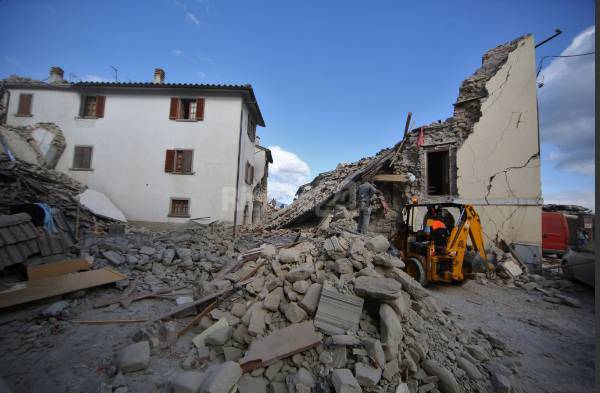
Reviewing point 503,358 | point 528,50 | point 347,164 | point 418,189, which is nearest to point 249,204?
point 347,164

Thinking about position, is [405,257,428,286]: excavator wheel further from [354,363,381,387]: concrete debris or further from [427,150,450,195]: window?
[427,150,450,195]: window

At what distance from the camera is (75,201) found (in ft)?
34.3

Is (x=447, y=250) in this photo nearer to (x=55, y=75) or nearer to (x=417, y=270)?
(x=417, y=270)

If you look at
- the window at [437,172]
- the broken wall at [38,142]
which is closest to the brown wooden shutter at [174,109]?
the broken wall at [38,142]

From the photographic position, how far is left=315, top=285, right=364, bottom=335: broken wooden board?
9.68 feet

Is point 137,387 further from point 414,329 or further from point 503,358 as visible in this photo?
point 503,358

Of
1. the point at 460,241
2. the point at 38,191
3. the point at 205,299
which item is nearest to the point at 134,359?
the point at 205,299

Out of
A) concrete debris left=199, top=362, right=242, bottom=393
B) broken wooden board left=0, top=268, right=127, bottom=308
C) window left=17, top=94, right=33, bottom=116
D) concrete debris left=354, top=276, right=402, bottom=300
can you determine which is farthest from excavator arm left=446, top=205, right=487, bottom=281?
window left=17, top=94, right=33, bottom=116

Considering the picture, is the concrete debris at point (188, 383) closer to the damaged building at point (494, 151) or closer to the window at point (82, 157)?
the damaged building at point (494, 151)

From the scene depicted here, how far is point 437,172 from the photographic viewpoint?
36.1 ft

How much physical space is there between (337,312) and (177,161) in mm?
12672

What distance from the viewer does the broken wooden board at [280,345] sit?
8.64 ft

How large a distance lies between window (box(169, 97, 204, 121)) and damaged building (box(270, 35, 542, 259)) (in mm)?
10570

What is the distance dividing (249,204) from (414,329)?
1334cm
